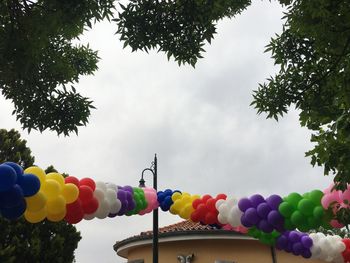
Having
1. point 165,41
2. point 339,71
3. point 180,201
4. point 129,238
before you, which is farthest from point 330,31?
point 129,238

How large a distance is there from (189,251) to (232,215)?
727cm

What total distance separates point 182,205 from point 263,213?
237 centimetres

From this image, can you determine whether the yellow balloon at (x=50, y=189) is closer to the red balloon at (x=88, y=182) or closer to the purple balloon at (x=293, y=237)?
the red balloon at (x=88, y=182)

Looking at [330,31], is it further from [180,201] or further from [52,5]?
[180,201]

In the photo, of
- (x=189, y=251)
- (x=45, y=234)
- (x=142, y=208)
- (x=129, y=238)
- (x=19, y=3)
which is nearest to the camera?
(x=19, y=3)

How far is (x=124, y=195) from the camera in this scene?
938 cm

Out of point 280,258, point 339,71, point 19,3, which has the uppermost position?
point 19,3

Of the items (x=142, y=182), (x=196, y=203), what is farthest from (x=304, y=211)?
(x=142, y=182)

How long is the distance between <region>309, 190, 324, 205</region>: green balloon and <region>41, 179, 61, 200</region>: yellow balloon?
208 inches

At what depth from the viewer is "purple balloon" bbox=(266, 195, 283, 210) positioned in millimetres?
8789

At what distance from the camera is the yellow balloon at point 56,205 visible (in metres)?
7.45

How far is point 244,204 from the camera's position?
9.14m

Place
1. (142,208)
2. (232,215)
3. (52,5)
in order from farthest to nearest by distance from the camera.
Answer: (142,208), (232,215), (52,5)

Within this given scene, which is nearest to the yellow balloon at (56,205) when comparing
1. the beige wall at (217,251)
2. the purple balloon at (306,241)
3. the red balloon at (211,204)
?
the red balloon at (211,204)
